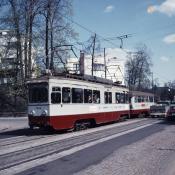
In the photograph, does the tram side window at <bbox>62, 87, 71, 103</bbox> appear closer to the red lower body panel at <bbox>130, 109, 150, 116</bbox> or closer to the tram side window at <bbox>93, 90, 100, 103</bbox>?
the tram side window at <bbox>93, 90, 100, 103</bbox>

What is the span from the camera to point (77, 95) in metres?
23.5

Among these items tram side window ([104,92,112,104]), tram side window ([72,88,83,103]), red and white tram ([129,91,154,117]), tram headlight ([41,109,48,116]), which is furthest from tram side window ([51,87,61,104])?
red and white tram ([129,91,154,117])

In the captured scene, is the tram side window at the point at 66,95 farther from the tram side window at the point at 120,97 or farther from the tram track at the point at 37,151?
the tram side window at the point at 120,97

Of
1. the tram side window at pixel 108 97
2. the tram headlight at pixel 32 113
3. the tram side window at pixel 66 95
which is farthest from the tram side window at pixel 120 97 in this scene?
the tram headlight at pixel 32 113

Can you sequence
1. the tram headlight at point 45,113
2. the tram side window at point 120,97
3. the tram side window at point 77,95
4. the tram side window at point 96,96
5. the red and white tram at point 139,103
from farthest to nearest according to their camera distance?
the red and white tram at point 139,103 < the tram side window at point 120,97 < the tram side window at point 96,96 < the tram side window at point 77,95 < the tram headlight at point 45,113

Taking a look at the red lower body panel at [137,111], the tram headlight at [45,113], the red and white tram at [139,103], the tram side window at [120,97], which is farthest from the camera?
the red lower body panel at [137,111]

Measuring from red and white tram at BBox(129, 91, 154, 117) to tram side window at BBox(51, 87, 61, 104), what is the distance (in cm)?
1728

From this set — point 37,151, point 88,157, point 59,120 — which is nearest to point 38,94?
point 59,120

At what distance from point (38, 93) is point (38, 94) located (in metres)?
0.05

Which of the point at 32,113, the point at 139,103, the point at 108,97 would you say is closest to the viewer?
the point at 32,113

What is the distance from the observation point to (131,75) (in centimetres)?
8475

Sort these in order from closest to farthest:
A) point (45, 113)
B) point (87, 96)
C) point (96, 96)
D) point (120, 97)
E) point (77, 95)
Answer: point (45, 113) → point (77, 95) → point (87, 96) → point (96, 96) → point (120, 97)

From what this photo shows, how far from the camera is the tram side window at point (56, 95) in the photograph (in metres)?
21.3

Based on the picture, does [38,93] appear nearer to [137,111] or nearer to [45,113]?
[45,113]
